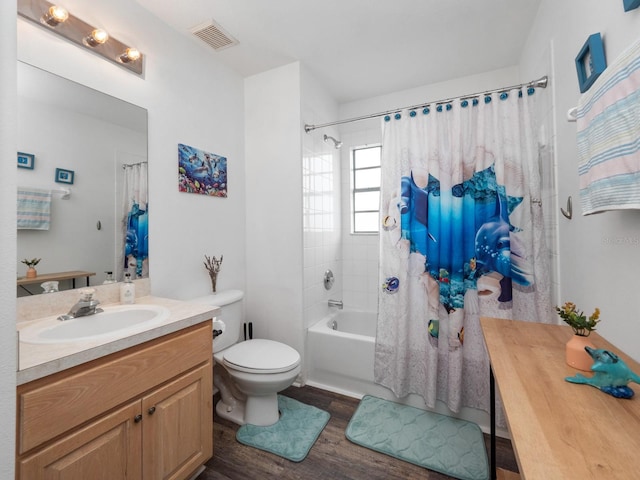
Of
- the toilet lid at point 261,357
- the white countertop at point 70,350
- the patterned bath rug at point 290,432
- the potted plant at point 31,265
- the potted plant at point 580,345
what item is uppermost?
the potted plant at point 31,265

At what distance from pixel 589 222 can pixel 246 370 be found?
69.5 inches

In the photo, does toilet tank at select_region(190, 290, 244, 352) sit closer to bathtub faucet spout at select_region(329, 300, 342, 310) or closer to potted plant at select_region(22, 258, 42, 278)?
potted plant at select_region(22, 258, 42, 278)

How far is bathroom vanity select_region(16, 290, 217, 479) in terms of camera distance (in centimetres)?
81

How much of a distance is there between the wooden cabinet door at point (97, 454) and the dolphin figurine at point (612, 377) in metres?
1.44

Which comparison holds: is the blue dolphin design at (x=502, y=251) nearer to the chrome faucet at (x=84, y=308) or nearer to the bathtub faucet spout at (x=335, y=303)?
the bathtub faucet spout at (x=335, y=303)

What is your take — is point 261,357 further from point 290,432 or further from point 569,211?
point 569,211

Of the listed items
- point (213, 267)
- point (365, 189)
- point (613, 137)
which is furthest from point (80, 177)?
point (365, 189)

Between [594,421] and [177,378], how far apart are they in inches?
53.6

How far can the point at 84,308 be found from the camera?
1244 millimetres

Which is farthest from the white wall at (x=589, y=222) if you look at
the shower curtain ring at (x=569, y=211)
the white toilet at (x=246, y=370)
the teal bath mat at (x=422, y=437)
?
the white toilet at (x=246, y=370)

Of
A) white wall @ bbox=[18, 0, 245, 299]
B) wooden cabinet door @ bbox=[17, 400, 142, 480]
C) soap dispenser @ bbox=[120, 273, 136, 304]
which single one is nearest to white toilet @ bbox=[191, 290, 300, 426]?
white wall @ bbox=[18, 0, 245, 299]

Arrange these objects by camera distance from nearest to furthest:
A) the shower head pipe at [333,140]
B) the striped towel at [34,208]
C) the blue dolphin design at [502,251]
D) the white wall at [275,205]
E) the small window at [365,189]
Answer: the striped towel at [34,208]
the blue dolphin design at [502,251]
the white wall at [275,205]
the shower head pipe at [333,140]
the small window at [365,189]

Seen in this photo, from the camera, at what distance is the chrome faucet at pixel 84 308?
1218mm

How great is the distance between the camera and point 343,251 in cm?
295
